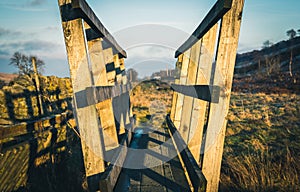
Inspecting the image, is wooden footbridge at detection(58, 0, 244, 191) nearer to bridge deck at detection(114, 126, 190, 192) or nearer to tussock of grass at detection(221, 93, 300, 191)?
bridge deck at detection(114, 126, 190, 192)

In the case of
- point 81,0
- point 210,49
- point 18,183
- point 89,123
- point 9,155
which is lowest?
point 18,183

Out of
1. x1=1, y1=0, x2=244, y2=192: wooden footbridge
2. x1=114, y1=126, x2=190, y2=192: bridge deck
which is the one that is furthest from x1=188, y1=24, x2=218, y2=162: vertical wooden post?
x1=114, y1=126, x2=190, y2=192: bridge deck

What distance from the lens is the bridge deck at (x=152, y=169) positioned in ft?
8.00

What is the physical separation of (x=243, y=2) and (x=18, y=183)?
4126 millimetres

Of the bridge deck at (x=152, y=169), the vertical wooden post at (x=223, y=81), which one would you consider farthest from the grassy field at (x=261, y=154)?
the vertical wooden post at (x=223, y=81)

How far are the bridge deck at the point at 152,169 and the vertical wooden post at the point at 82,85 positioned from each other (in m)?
1.00

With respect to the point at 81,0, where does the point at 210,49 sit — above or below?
below

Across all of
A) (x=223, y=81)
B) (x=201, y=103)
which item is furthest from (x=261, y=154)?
(x=223, y=81)

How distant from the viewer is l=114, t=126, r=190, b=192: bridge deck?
2439 mm

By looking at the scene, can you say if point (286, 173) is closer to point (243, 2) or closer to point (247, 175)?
point (247, 175)

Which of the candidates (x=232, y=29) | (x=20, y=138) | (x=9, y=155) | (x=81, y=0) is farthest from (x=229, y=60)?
(x=20, y=138)

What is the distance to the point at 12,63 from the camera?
2616cm

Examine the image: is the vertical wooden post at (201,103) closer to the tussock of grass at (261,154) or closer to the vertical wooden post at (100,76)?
the vertical wooden post at (100,76)

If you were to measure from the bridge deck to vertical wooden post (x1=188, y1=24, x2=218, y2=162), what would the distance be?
1.93ft
